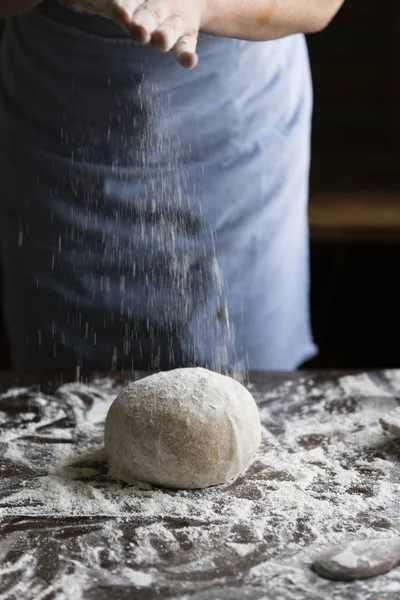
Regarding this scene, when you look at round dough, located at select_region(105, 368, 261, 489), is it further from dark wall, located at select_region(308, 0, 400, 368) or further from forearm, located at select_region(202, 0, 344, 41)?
dark wall, located at select_region(308, 0, 400, 368)

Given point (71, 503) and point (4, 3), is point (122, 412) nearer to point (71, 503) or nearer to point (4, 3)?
point (71, 503)

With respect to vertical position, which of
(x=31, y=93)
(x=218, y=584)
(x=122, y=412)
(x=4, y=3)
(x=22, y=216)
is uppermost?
(x=4, y=3)

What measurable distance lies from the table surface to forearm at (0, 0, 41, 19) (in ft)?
1.81

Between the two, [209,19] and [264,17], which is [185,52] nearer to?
[209,19]

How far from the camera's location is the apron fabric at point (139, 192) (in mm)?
1445

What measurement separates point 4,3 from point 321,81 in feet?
6.29

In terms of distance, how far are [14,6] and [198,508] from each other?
722mm

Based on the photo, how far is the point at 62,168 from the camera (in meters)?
1.49

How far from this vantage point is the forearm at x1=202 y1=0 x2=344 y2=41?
1264 mm

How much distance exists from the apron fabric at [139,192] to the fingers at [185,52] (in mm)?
382

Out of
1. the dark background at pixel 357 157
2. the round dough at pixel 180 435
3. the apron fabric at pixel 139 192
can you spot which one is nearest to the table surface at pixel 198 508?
the round dough at pixel 180 435

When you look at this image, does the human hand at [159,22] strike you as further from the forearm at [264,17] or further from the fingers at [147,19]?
the forearm at [264,17]

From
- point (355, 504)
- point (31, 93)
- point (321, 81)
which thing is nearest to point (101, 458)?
point (355, 504)

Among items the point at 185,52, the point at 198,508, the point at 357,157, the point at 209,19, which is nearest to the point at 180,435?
the point at 198,508
